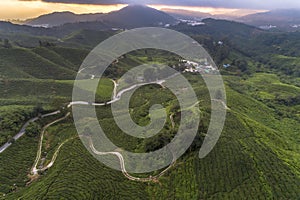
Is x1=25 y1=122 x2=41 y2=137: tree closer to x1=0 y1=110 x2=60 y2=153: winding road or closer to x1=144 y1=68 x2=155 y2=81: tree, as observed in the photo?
x1=0 y1=110 x2=60 y2=153: winding road

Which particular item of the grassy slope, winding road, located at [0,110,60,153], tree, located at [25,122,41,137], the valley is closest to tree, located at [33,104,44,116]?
the valley

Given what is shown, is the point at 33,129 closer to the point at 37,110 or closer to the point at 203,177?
the point at 37,110

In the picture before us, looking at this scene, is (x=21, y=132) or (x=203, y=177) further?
(x=21, y=132)

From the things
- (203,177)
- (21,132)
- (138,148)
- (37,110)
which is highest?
(203,177)

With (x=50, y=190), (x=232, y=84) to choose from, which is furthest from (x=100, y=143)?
(x=232, y=84)

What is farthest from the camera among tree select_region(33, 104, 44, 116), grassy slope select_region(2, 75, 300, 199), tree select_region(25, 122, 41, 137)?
tree select_region(33, 104, 44, 116)

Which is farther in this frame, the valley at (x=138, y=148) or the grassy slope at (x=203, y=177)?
the valley at (x=138, y=148)

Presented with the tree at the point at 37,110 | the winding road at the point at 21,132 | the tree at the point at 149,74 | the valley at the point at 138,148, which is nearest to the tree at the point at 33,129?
the valley at the point at 138,148

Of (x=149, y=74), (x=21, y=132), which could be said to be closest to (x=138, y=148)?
(x=21, y=132)

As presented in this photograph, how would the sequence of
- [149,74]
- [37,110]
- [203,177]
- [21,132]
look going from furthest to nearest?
1. [149,74]
2. [37,110]
3. [21,132]
4. [203,177]

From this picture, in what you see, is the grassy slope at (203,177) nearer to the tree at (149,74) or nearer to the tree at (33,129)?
the tree at (33,129)

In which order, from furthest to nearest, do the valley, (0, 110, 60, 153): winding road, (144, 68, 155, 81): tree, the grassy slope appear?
(144, 68, 155, 81): tree
(0, 110, 60, 153): winding road
the valley
the grassy slope

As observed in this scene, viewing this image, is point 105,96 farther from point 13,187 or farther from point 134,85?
point 13,187
